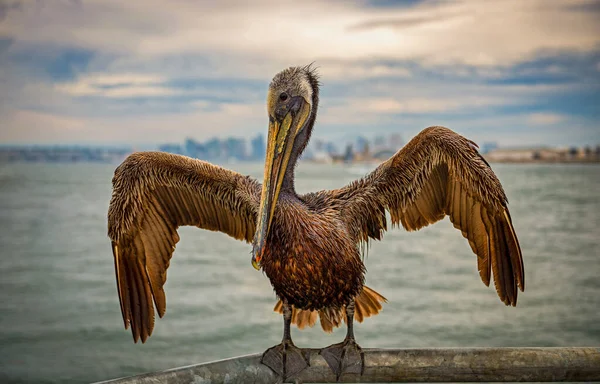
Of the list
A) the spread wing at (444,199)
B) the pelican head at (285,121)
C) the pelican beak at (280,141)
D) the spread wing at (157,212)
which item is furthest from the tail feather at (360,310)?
the pelican head at (285,121)

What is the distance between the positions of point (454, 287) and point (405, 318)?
7.88 ft

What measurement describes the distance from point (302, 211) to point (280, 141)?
33 centimetres

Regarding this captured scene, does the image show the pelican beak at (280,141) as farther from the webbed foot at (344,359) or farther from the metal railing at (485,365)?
the metal railing at (485,365)

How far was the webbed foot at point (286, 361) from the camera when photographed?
8.31 feet

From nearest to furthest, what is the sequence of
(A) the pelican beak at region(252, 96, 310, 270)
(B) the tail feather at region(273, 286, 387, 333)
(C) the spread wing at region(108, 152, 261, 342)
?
(A) the pelican beak at region(252, 96, 310, 270) → (C) the spread wing at region(108, 152, 261, 342) → (B) the tail feather at region(273, 286, 387, 333)

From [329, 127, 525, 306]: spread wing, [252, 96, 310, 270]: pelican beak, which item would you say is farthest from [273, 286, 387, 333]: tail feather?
[252, 96, 310, 270]: pelican beak

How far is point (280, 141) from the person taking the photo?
295 cm

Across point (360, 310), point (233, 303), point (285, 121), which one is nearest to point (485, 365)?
point (360, 310)

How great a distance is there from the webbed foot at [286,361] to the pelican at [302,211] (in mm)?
12

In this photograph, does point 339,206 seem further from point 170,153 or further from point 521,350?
point 521,350

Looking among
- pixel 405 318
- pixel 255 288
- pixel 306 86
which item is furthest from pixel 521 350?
pixel 255 288

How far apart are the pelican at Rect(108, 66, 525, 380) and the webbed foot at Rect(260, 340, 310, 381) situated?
0.01 m

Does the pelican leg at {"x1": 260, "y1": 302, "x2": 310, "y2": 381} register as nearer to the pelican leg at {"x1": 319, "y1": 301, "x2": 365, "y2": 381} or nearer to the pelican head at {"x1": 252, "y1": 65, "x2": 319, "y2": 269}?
the pelican leg at {"x1": 319, "y1": 301, "x2": 365, "y2": 381}

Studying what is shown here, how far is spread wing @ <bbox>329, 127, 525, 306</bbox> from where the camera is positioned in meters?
2.95
